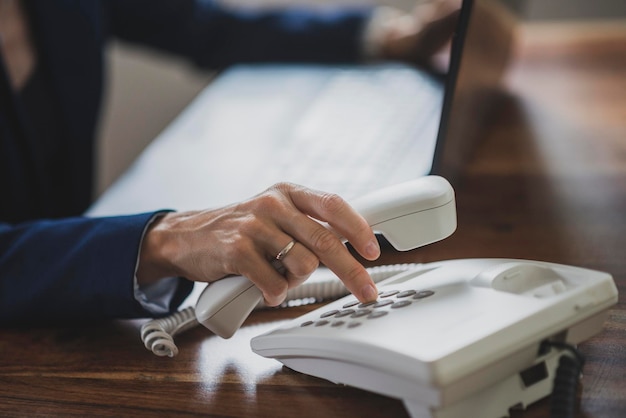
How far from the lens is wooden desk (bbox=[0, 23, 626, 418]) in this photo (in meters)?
0.57

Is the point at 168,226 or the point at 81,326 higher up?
the point at 168,226

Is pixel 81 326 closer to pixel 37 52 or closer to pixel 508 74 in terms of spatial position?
pixel 37 52

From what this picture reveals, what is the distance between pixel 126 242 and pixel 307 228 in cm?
19

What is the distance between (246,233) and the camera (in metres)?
0.63

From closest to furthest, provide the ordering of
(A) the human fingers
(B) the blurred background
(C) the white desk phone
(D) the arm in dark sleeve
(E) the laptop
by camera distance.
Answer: (C) the white desk phone
(A) the human fingers
(E) the laptop
(D) the arm in dark sleeve
(B) the blurred background

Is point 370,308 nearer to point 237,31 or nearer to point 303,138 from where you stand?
point 303,138

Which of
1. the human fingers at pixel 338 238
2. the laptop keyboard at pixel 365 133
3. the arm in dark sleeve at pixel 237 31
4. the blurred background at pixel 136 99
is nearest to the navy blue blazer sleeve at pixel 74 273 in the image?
the human fingers at pixel 338 238

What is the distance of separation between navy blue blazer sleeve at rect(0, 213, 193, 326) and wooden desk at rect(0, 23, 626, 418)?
0.02 meters

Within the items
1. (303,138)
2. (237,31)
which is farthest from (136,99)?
(303,138)

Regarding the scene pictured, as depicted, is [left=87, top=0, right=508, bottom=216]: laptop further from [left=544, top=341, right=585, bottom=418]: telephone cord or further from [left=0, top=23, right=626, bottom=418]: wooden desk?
[left=544, top=341, right=585, bottom=418]: telephone cord

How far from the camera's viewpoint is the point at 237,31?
151cm

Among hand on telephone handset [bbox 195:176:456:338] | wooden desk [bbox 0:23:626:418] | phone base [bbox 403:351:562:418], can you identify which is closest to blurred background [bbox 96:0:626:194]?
wooden desk [bbox 0:23:626:418]

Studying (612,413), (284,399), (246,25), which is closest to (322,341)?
(284,399)

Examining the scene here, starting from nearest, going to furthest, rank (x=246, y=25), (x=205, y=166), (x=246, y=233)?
(x=246, y=233)
(x=205, y=166)
(x=246, y=25)
